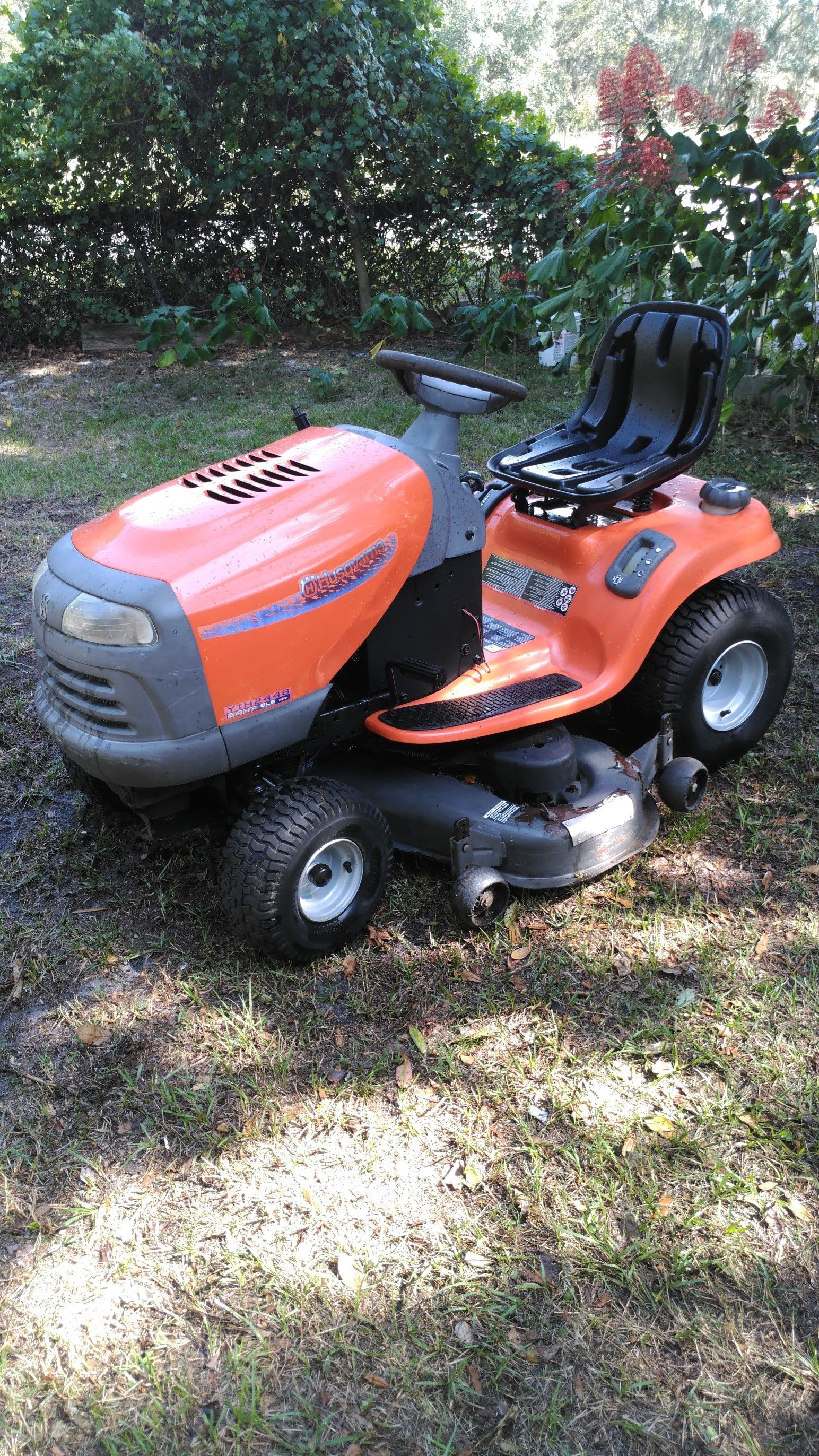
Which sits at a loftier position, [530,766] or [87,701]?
[87,701]

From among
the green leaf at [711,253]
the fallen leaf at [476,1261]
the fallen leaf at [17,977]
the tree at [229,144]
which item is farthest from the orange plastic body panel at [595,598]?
the tree at [229,144]

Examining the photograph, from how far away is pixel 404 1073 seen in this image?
245cm

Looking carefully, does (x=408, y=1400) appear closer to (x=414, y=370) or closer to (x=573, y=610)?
(x=573, y=610)

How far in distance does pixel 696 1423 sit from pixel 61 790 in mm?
→ 2545

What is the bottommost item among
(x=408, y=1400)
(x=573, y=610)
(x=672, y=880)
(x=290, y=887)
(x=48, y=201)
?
(x=408, y=1400)

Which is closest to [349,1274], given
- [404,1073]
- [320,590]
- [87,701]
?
[404,1073]

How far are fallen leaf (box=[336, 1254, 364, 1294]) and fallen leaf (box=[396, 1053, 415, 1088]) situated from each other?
0.43 meters

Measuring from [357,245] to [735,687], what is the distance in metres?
7.55

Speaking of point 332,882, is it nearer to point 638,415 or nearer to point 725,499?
point 725,499

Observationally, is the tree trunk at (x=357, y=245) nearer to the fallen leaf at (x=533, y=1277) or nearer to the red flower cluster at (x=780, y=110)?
the red flower cluster at (x=780, y=110)

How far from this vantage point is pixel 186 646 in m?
2.26

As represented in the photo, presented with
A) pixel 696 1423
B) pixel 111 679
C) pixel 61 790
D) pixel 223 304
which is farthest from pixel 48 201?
pixel 696 1423

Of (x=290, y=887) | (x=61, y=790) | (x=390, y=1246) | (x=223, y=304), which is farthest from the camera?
(x=223, y=304)

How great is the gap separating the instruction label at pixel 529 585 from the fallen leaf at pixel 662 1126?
4.82 ft
